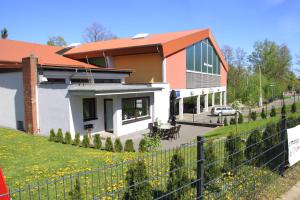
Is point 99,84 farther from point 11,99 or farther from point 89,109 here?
point 11,99

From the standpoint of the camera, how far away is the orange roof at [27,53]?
23975 millimetres

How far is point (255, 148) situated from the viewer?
21.7 ft

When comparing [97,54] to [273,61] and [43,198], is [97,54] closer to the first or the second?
[43,198]

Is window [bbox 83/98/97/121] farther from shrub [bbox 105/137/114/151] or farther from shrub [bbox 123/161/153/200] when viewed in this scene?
shrub [bbox 123/161/153/200]

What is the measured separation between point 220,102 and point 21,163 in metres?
37.7

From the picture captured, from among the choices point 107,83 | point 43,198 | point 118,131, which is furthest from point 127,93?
point 43,198

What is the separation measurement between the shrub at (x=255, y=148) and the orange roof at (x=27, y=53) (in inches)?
734

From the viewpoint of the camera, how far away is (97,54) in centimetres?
2961

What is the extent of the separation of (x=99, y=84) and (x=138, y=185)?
723 inches

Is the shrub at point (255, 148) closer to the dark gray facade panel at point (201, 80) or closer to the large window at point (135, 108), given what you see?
the large window at point (135, 108)

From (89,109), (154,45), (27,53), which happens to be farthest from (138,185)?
(27,53)

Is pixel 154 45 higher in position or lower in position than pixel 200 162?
higher

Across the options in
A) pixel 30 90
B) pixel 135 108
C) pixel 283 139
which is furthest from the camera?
pixel 135 108

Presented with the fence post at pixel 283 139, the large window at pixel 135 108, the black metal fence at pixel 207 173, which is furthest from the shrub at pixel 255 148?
the large window at pixel 135 108
